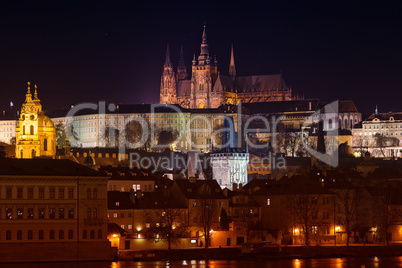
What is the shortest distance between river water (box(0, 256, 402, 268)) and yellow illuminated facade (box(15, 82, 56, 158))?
61.8 metres

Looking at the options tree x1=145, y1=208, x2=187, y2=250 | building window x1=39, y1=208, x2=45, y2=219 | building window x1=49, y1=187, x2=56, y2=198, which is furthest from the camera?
tree x1=145, y1=208, x2=187, y2=250

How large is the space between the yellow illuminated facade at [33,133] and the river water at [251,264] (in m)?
61.8

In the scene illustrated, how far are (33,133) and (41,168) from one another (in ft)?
206

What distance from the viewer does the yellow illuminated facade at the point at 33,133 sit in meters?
130

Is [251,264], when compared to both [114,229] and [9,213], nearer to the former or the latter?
[114,229]

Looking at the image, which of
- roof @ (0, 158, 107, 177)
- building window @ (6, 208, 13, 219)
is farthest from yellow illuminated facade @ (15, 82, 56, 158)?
building window @ (6, 208, 13, 219)

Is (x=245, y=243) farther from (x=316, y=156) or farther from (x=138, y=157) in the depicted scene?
(x=316, y=156)

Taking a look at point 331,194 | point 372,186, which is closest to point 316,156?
point 372,186

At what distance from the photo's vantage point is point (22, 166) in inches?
2746

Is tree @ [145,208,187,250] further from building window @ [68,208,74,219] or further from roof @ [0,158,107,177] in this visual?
building window @ [68,208,74,219]

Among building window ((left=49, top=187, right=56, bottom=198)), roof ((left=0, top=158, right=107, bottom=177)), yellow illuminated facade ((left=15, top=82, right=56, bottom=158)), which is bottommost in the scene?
building window ((left=49, top=187, right=56, bottom=198))

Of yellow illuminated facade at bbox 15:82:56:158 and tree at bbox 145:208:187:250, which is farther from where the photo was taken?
yellow illuminated facade at bbox 15:82:56:158

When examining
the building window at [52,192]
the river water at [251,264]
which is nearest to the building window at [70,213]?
the building window at [52,192]

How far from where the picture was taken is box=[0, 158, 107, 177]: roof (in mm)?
68750
